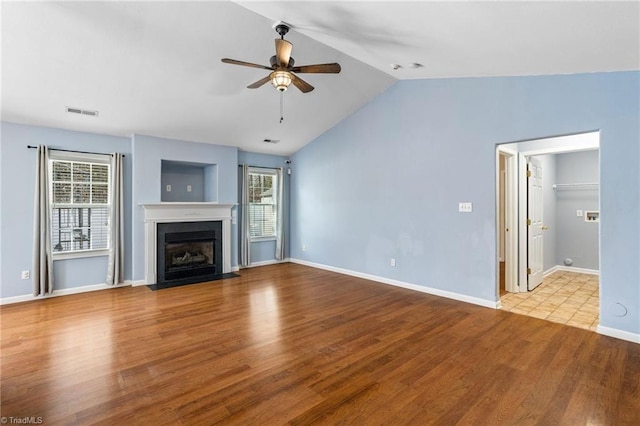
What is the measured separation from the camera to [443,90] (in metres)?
4.53

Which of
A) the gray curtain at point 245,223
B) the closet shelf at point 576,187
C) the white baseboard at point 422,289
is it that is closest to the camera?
the white baseboard at point 422,289

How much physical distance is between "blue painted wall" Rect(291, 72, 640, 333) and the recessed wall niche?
83.8 inches

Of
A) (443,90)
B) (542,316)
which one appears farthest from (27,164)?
(542,316)

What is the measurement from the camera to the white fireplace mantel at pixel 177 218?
543cm

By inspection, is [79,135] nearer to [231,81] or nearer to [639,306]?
[231,81]

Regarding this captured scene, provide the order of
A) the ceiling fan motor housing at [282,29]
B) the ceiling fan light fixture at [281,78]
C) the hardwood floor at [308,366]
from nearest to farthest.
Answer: the hardwood floor at [308,366]
the ceiling fan light fixture at [281,78]
the ceiling fan motor housing at [282,29]

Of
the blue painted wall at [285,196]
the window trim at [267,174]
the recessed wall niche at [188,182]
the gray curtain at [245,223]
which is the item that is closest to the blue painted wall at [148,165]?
the recessed wall niche at [188,182]

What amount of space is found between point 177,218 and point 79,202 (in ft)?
4.85

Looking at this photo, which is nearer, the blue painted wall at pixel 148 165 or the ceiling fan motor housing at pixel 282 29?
the ceiling fan motor housing at pixel 282 29

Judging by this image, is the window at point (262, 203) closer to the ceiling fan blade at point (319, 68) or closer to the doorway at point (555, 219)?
the ceiling fan blade at point (319, 68)

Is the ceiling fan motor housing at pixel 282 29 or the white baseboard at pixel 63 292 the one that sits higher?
the ceiling fan motor housing at pixel 282 29

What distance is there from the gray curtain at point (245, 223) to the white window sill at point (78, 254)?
247 centimetres

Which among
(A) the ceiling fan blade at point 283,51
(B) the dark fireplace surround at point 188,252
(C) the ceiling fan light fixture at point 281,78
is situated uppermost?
(A) the ceiling fan blade at point 283,51

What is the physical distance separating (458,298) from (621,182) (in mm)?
2293
